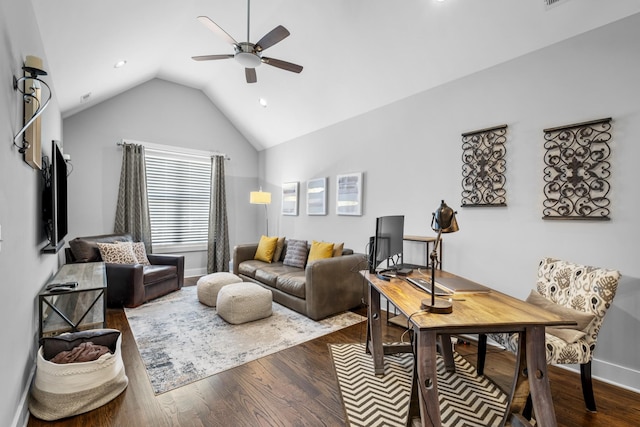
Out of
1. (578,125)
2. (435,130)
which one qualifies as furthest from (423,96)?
(578,125)

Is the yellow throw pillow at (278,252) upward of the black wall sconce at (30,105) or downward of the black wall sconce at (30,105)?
downward

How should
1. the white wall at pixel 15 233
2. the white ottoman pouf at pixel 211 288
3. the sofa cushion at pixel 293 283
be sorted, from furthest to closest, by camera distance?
the white ottoman pouf at pixel 211 288, the sofa cushion at pixel 293 283, the white wall at pixel 15 233

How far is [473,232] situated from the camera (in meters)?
2.97

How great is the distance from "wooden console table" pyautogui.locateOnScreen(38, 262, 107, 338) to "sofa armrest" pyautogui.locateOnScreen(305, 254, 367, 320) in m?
1.96

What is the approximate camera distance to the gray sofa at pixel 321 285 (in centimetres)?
336

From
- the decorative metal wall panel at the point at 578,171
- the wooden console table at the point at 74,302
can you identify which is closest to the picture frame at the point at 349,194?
the decorative metal wall panel at the point at 578,171

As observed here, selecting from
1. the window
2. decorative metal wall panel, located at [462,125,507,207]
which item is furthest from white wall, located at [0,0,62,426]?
decorative metal wall panel, located at [462,125,507,207]

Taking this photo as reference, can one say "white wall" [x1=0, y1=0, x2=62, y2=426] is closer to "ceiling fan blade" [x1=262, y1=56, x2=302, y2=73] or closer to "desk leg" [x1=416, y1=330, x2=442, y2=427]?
"ceiling fan blade" [x1=262, y1=56, x2=302, y2=73]

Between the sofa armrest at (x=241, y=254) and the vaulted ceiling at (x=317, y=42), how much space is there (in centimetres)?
238

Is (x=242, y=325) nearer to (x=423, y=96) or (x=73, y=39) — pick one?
(x=73, y=39)

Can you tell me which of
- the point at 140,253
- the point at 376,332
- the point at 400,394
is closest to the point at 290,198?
the point at 140,253

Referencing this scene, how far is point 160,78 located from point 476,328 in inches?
242

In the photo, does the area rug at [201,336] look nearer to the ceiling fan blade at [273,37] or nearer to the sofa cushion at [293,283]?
the sofa cushion at [293,283]

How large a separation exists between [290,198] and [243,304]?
2.75m
